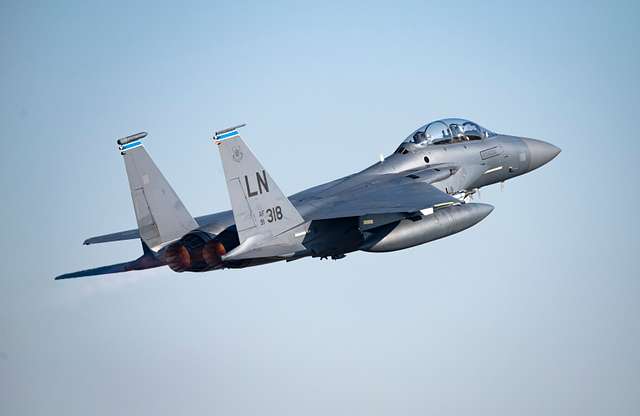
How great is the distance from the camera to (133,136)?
83.0ft

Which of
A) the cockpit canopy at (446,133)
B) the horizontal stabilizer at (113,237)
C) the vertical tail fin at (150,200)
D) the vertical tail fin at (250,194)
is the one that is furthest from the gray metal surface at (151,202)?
the cockpit canopy at (446,133)

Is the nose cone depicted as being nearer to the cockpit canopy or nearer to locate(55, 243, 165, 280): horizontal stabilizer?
the cockpit canopy

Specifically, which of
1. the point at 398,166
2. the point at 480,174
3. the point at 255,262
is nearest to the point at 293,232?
the point at 255,262

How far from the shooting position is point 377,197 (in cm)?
2680

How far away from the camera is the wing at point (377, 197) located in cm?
2536

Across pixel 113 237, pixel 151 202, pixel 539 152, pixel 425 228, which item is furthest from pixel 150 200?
pixel 539 152

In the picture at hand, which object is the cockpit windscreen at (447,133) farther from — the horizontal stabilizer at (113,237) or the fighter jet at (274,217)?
the horizontal stabilizer at (113,237)

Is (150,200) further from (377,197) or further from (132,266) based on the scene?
(377,197)

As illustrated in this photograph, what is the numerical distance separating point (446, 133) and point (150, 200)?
9673mm

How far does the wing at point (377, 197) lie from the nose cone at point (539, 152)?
4535mm

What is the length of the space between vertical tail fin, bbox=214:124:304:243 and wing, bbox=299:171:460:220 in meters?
1.26

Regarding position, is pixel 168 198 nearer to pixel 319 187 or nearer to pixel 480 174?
pixel 319 187

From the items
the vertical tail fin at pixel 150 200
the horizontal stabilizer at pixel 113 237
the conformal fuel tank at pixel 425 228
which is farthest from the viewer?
the horizontal stabilizer at pixel 113 237

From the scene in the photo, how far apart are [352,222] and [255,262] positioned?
2922mm
